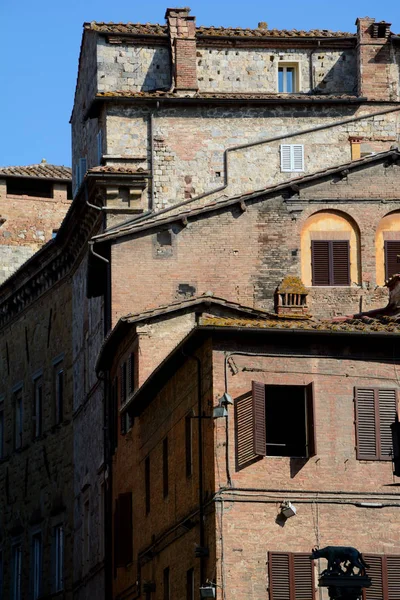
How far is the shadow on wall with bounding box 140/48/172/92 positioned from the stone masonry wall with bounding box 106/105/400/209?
1.47 metres

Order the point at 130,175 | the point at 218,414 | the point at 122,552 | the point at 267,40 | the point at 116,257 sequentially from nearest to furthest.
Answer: the point at 218,414 < the point at 122,552 < the point at 116,257 < the point at 130,175 < the point at 267,40

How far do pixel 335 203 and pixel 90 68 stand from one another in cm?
1105

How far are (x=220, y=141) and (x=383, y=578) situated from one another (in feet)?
61.1

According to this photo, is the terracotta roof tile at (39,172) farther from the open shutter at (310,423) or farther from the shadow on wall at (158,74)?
the open shutter at (310,423)

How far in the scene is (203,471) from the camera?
1138 inches

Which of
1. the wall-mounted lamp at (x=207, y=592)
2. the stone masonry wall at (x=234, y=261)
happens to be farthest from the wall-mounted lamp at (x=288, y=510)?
the stone masonry wall at (x=234, y=261)

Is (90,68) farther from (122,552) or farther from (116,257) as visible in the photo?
(122,552)

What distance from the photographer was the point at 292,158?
144 feet

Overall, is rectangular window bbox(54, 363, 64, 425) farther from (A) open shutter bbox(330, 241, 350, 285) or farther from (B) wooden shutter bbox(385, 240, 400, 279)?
(B) wooden shutter bbox(385, 240, 400, 279)

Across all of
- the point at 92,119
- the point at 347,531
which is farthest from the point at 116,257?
the point at 347,531

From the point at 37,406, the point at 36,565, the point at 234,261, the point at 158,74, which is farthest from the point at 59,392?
the point at 234,261

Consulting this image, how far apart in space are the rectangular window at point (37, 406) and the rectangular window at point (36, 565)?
3127 mm

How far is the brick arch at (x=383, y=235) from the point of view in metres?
38.5

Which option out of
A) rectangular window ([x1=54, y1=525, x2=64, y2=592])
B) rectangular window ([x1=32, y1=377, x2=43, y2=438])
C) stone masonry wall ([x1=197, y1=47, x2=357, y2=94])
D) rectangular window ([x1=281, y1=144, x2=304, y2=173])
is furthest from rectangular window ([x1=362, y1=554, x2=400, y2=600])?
rectangular window ([x1=32, y1=377, x2=43, y2=438])
